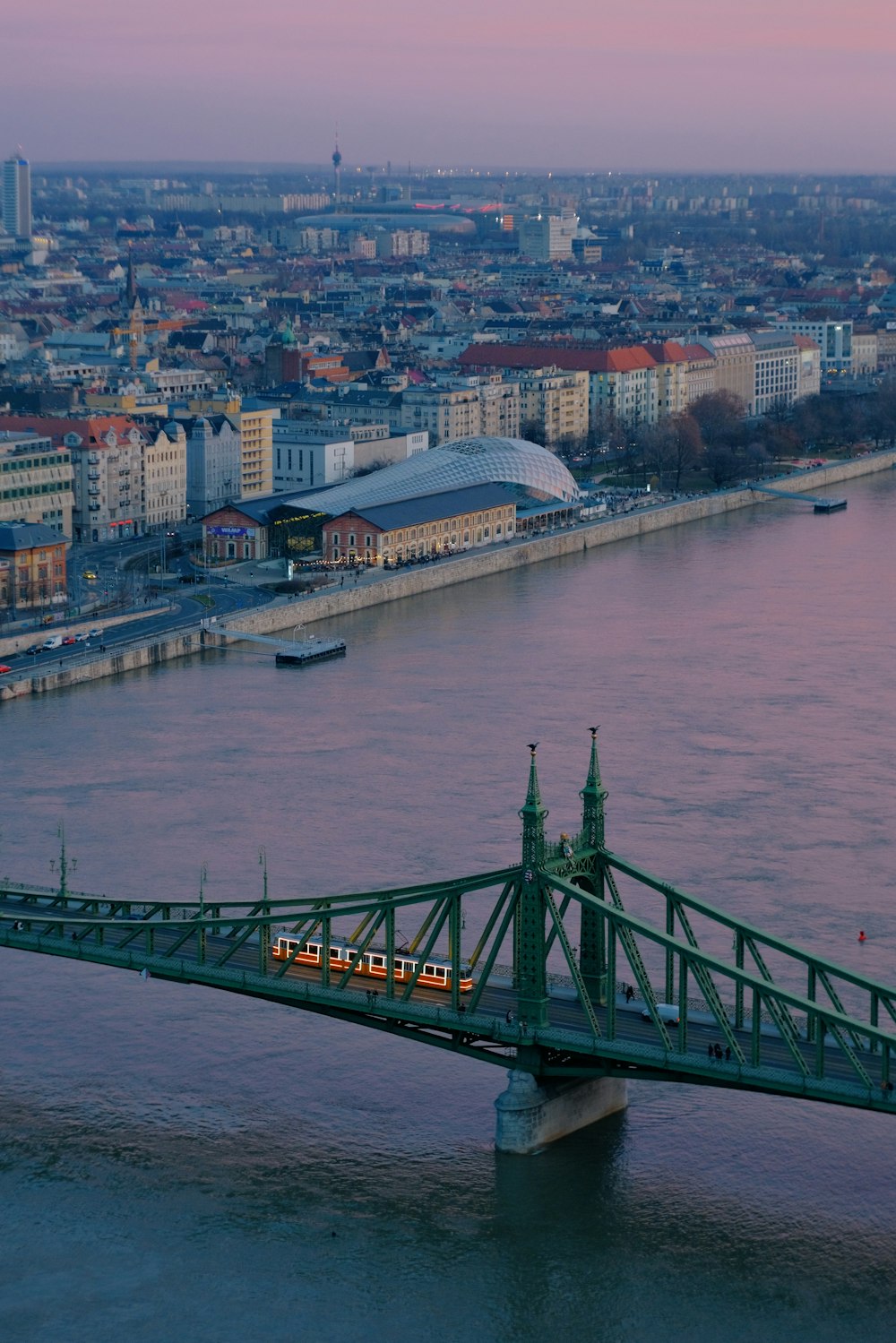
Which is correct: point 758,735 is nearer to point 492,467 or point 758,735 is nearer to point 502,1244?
point 502,1244

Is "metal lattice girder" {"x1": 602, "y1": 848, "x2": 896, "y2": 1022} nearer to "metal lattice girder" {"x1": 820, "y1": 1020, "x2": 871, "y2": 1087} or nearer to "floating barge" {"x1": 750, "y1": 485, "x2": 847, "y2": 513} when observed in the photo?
"metal lattice girder" {"x1": 820, "y1": 1020, "x2": 871, "y2": 1087}

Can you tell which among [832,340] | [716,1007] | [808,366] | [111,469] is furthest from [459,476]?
[832,340]

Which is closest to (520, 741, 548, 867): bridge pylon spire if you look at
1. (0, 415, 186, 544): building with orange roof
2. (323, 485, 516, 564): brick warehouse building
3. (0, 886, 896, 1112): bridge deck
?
(0, 886, 896, 1112): bridge deck

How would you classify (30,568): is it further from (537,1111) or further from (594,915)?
(537,1111)

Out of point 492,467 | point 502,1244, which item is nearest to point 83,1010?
point 502,1244

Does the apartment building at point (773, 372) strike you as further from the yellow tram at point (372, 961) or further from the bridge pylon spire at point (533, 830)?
the bridge pylon spire at point (533, 830)

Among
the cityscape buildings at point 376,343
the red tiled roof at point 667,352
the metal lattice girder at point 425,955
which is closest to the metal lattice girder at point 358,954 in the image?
the metal lattice girder at point 425,955
